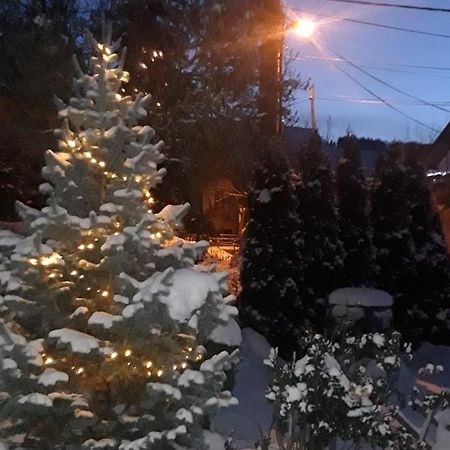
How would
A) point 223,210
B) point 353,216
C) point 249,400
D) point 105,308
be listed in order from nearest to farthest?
point 105,308 < point 249,400 < point 353,216 < point 223,210

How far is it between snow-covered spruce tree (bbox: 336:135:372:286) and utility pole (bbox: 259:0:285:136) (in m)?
1.61

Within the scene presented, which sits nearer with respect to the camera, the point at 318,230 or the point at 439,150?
the point at 318,230

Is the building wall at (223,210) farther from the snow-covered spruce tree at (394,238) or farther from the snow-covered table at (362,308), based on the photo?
the snow-covered table at (362,308)

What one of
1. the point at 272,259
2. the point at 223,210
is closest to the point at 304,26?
the point at 272,259

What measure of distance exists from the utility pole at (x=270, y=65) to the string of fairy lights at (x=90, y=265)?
276 inches

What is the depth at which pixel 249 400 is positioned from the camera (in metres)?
7.15

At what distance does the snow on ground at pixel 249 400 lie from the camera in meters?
6.15

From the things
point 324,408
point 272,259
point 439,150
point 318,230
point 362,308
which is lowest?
point 324,408

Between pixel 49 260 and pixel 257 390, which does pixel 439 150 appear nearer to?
pixel 257 390

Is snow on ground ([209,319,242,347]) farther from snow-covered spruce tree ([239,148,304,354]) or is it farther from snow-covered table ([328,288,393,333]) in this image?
snow-covered table ([328,288,393,333])

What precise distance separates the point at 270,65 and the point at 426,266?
14.1 ft

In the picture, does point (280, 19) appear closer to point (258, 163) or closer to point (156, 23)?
point (156, 23)

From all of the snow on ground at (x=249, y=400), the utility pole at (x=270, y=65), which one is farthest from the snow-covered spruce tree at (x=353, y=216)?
the snow on ground at (x=249, y=400)

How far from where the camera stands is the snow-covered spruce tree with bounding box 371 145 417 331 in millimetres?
9680
